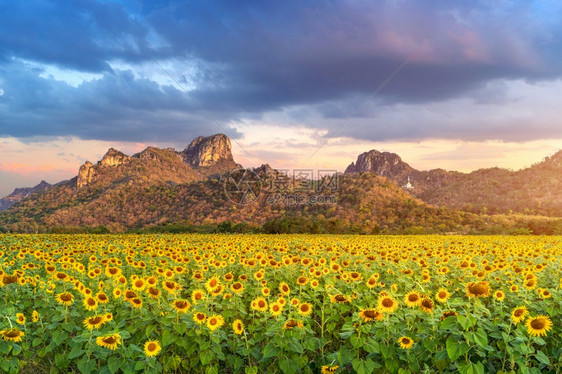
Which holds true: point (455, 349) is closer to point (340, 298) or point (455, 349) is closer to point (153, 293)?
point (340, 298)

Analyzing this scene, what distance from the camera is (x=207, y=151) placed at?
15825 cm

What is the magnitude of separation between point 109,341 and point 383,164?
164888mm

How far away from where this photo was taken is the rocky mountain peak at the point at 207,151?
156 m

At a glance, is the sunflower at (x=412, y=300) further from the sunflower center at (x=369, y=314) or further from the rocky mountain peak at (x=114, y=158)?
the rocky mountain peak at (x=114, y=158)

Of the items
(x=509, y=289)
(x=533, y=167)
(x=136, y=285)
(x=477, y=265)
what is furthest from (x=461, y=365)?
(x=533, y=167)

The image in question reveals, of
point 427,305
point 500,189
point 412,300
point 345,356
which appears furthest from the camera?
point 500,189

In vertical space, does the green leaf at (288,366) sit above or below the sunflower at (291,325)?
below

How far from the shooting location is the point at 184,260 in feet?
31.1

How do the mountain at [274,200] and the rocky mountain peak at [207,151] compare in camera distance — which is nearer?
the mountain at [274,200]

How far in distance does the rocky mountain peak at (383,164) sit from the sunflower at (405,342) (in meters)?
146

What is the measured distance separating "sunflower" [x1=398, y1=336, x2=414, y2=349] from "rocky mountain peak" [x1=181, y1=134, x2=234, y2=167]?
151212mm

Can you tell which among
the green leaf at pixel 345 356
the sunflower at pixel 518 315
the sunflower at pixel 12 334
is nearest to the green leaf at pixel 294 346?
the green leaf at pixel 345 356

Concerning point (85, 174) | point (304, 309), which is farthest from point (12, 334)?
point (85, 174)

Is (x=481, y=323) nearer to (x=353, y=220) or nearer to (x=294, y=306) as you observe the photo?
(x=294, y=306)
